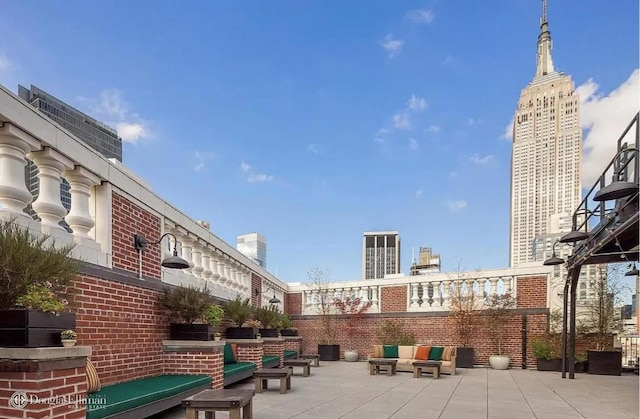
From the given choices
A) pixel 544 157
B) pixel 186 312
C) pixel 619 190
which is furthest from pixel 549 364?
pixel 544 157

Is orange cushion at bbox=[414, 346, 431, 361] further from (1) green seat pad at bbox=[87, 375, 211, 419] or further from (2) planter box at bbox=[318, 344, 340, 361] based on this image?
(1) green seat pad at bbox=[87, 375, 211, 419]

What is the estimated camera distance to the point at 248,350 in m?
7.89

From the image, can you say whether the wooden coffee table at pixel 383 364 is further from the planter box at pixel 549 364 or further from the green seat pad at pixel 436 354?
the planter box at pixel 549 364

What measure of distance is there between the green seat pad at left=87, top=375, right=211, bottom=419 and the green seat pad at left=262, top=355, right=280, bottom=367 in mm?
3188

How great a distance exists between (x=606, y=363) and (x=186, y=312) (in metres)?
9.87

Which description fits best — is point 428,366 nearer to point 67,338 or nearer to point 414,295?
point 414,295

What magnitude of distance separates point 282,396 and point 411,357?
4.75 meters

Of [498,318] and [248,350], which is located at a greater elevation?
[248,350]

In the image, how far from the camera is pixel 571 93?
85.0 ft

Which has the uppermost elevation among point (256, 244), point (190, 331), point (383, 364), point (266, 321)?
point (256, 244)

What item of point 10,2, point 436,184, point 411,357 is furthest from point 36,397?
point 436,184

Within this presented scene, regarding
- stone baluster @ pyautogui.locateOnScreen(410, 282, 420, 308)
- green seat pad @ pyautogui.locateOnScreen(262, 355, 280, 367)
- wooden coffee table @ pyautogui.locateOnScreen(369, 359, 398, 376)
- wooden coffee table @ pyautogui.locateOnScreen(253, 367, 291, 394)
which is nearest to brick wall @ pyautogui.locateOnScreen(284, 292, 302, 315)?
stone baluster @ pyautogui.locateOnScreen(410, 282, 420, 308)

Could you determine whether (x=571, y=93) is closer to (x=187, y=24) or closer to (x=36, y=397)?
(x=187, y=24)

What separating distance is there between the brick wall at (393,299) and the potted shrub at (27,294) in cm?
1099
